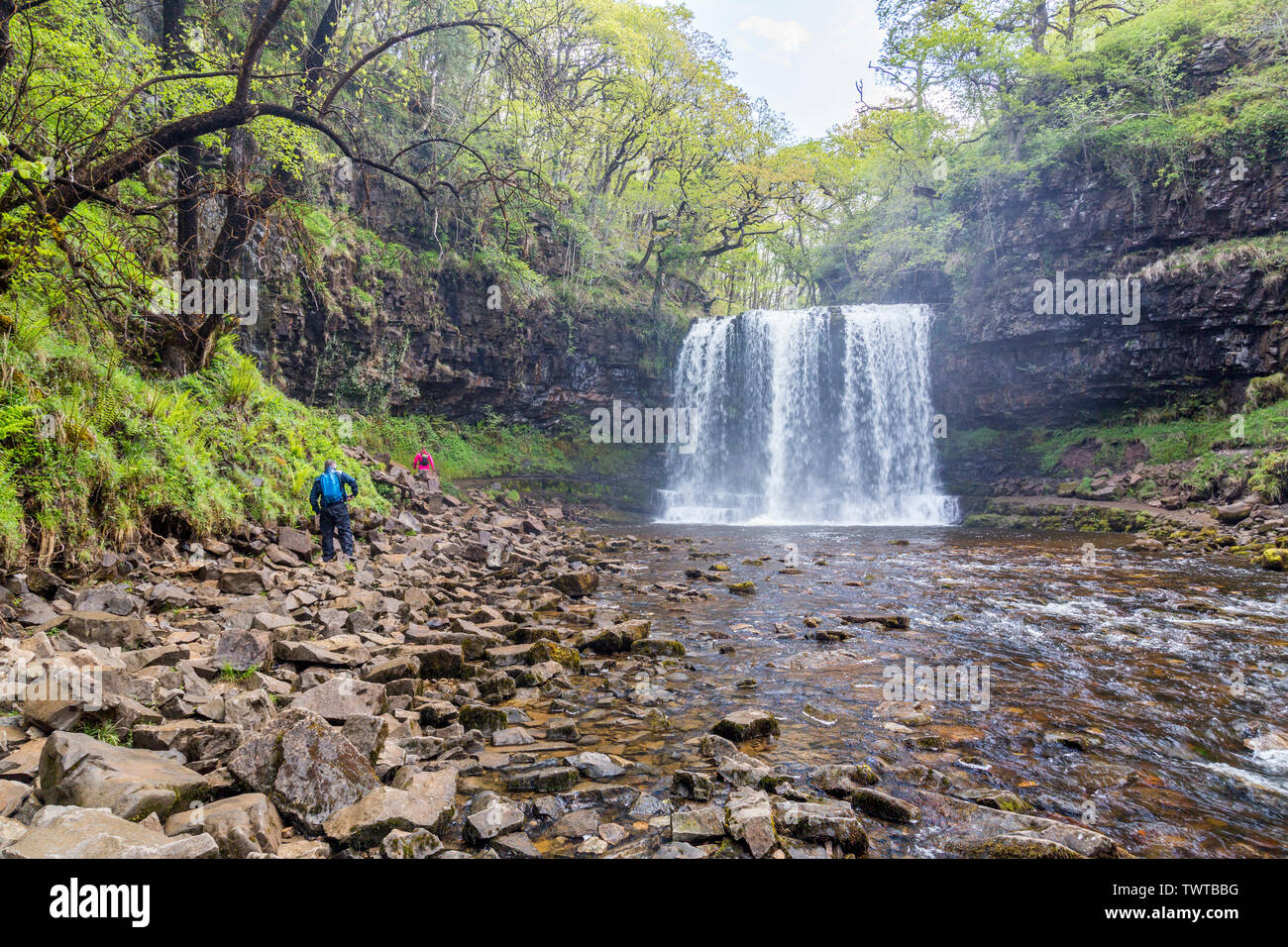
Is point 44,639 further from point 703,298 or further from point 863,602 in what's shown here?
point 703,298

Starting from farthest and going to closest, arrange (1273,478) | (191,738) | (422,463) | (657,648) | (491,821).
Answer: (422,463), (1273,478), (657,648), (191,738), (491,821)

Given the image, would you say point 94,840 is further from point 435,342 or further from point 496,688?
point 435,342

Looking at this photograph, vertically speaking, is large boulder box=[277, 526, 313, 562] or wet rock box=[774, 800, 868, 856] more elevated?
large boulder box=[277, 526, 313, 562]

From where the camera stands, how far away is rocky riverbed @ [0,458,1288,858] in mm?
2490

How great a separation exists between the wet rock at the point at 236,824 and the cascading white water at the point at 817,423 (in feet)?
65.7

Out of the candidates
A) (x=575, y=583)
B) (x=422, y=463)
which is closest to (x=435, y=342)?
(x=422, y=463)

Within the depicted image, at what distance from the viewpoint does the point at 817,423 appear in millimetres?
23469

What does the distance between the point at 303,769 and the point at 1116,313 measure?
25.5 m

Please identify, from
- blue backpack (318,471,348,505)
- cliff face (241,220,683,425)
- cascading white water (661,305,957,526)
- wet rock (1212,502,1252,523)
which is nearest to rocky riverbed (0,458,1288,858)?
blue backpack (318,471,348,505)

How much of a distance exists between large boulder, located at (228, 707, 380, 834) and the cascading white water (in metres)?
19.7

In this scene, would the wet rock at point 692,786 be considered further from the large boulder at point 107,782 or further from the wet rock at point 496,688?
the large boulder at point 107,782

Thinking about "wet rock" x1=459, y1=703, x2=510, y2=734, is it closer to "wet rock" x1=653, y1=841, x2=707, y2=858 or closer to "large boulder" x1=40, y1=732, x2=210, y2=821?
"large boulder" x1=40, y1=732, x2=210, y2=821

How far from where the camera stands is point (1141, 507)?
1678 cm

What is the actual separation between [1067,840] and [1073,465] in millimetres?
23401
